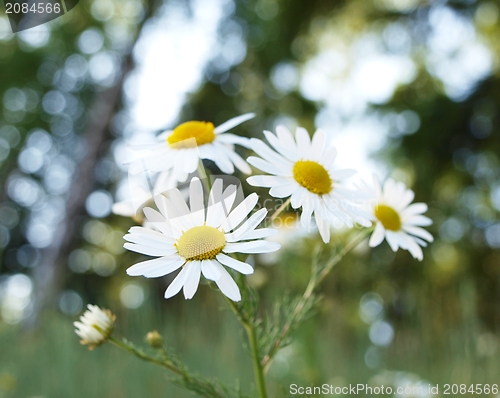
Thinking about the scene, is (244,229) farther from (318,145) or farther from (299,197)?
(318,145)

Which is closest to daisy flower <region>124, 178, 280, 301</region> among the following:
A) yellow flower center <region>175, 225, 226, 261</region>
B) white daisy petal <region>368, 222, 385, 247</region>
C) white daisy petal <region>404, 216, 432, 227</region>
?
yellow flower center <region>175, 225, 226, 261</region>

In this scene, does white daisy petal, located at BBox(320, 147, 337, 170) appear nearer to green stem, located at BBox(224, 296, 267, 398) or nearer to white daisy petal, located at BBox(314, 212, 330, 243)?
white daisy petal, located at BBox(314, 212, 330, 243)

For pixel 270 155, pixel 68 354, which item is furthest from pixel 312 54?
pixel 270 155

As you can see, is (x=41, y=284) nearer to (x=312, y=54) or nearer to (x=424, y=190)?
(x=424, y=190)

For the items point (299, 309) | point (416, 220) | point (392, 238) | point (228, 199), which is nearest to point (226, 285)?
point (228, 199)

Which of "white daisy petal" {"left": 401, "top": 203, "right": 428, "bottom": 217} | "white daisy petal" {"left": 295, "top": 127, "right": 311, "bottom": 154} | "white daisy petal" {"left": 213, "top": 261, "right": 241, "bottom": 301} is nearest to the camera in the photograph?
"white daisy petal" {"left": 213, "top": 261, "right": 241, "bottom": 301}
